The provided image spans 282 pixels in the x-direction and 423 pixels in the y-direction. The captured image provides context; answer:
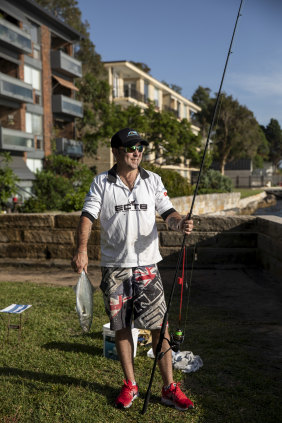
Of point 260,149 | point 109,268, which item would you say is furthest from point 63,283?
point 260,149

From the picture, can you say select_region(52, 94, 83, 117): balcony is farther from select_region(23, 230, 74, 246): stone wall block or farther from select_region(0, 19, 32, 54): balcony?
select_region(23, 230, 74, 246): stone wall block

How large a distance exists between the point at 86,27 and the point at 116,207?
2081 inches

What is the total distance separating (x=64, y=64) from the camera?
129 feet

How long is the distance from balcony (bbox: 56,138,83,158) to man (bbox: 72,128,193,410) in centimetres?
3566

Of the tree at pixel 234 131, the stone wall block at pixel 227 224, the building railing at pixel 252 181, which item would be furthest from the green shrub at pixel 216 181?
the tree at pixel 234 131

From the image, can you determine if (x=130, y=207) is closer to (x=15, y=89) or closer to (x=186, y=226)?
(x=186, y=226)

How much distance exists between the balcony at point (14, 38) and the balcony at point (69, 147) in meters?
7.60

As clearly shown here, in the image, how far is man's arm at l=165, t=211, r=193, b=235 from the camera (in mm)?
3635

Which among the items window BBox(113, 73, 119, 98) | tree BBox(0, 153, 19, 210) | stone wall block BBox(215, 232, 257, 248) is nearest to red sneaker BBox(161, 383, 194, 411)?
stone wall block BBox(215, 232, 257, 248)

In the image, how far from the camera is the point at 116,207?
3.62 meters

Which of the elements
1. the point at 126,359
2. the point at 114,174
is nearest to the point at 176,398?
the point at 126,359

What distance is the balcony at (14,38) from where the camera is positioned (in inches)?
Answer: 1219

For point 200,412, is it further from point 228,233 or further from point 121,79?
point 121,79

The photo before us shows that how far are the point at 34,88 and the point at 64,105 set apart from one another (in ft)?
9.82
